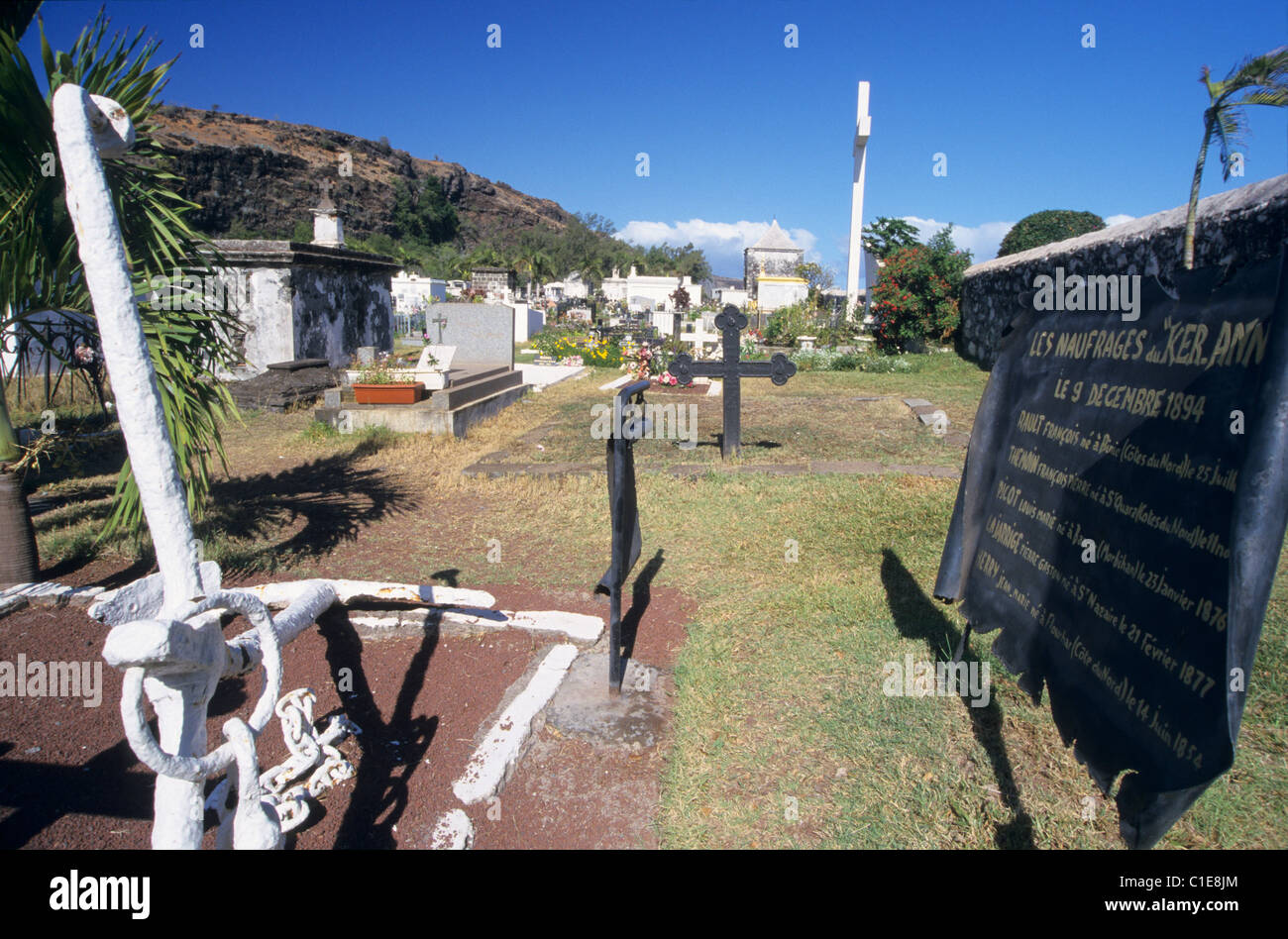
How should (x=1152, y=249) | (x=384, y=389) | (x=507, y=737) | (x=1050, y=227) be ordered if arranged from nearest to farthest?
(x=507, y=737)
(x=1152, y=249)
(x=384, y=389)
(x=1050, y=227)

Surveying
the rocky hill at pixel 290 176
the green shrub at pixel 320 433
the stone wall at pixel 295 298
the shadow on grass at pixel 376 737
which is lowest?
the shadow on grass at pixel 376 737

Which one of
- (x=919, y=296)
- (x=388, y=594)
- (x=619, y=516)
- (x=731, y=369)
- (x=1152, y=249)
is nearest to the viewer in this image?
(x=619, y=516)

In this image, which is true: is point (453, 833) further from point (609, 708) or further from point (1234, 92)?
point (1234, 92)

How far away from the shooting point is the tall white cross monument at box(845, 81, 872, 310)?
66.7 feet

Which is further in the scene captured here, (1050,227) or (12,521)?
(1050,227)

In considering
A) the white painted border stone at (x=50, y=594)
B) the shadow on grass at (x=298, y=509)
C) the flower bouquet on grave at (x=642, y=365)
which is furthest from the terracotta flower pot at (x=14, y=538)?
the flower bouquet on grave at (x=642, y=365)

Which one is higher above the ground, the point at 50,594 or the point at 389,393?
the point at 389,393

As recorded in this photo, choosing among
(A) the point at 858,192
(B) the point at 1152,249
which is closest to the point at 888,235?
(A) the point at 858,192

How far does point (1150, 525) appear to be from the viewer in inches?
64.8

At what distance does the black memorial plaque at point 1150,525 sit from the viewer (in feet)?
4.41

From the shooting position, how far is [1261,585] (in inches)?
52.0

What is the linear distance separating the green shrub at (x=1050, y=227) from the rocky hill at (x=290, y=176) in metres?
47.1

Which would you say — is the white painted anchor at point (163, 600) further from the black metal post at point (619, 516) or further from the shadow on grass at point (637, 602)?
the shadow on grass at point (637, 602)

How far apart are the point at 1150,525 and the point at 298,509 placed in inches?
229
